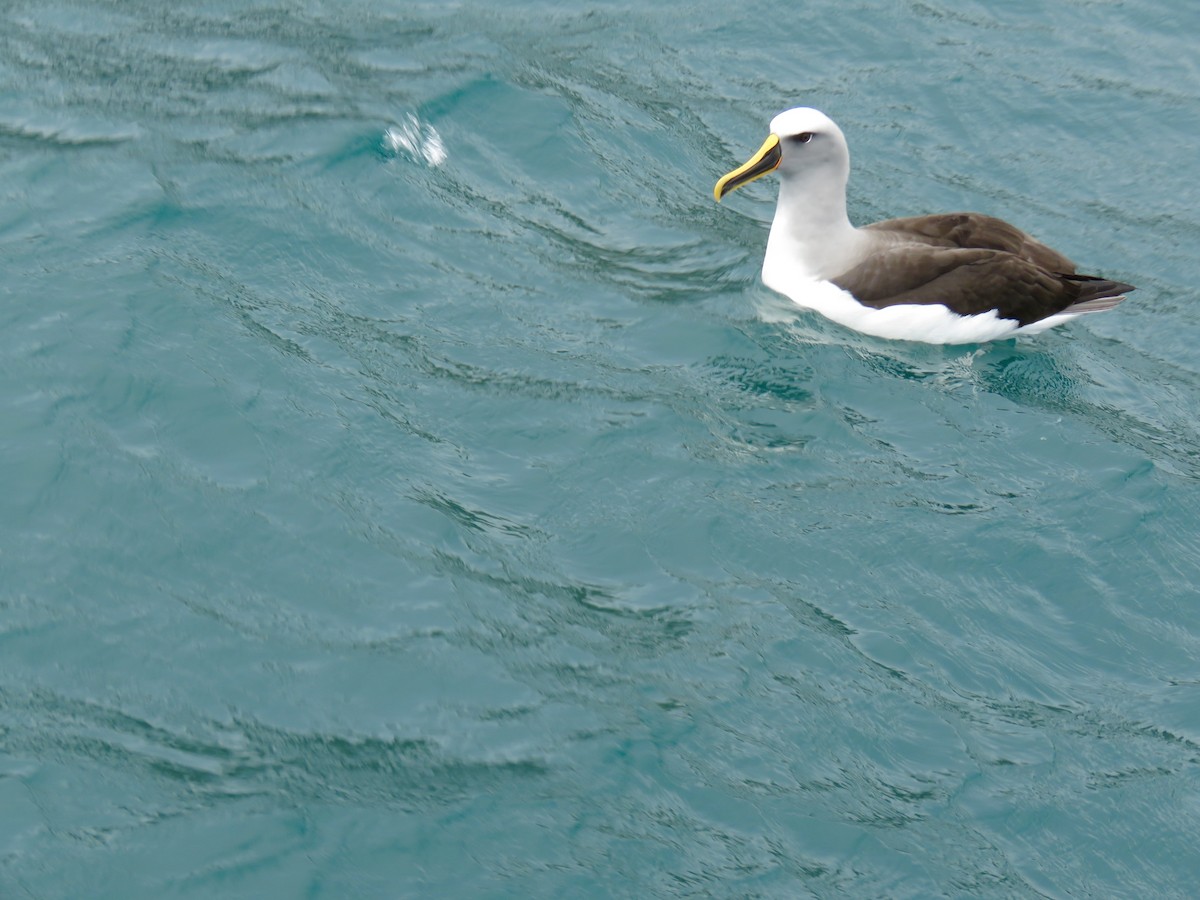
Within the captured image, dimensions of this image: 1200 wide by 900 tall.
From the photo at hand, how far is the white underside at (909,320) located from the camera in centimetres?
839

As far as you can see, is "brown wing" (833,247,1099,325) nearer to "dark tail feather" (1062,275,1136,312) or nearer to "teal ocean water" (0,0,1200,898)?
"dark tail feather" (1062,275,1136,312)

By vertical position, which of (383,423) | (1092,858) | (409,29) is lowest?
(1092,858)

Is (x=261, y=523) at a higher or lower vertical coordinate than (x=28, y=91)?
lower

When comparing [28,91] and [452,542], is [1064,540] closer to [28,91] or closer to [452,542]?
[452,542]

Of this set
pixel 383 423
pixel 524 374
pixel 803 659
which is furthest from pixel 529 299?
pixel 803 659

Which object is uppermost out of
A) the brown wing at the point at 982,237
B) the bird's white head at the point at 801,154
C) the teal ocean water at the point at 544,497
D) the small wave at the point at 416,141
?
the bird's white head at the point at 801,154

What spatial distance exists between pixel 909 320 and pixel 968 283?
1.35 ft

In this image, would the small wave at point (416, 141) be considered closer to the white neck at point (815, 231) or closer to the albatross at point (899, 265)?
the albatross at point (899, 265)

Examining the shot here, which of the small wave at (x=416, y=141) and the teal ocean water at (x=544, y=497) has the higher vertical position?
the small wave at (x=416, y=141)

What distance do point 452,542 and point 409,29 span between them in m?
6.02

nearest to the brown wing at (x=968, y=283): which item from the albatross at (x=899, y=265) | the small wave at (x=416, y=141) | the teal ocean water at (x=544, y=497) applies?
the albatross at (x=899, y=265)

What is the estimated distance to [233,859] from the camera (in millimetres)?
5164

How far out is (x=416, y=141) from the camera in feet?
31.7

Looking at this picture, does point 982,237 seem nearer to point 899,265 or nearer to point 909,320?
point 899,265
